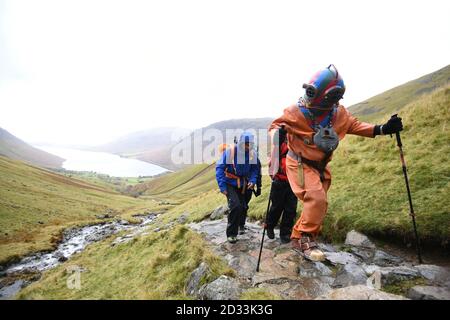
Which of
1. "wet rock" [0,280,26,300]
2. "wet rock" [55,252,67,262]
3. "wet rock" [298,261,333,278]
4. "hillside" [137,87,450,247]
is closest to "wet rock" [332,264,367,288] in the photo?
"wet rock" [298,261,333,278]

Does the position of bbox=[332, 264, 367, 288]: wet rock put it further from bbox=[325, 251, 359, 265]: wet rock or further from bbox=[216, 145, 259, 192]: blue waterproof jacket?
bbox=[216, 145, 259, 192]: blue waterproof jacket

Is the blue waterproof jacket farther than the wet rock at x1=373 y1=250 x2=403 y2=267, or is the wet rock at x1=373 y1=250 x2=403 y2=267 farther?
the blue waterproof jacket

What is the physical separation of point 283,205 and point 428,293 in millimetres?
4059

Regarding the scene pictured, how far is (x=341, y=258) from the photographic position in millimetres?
7012

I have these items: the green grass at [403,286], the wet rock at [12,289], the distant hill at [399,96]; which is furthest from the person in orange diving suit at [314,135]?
the distant hill at [399,96]

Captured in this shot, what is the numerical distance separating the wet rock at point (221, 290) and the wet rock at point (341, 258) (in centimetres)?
252

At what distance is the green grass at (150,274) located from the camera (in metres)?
6.77

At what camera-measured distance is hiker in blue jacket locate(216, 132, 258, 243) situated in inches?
349

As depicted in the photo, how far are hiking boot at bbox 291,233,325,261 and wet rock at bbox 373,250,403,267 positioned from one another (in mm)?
1512

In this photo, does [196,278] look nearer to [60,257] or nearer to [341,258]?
[341,258]

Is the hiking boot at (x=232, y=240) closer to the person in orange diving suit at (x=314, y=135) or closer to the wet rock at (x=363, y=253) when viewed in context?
the person in orange diving suit at (x=314, y=135)
